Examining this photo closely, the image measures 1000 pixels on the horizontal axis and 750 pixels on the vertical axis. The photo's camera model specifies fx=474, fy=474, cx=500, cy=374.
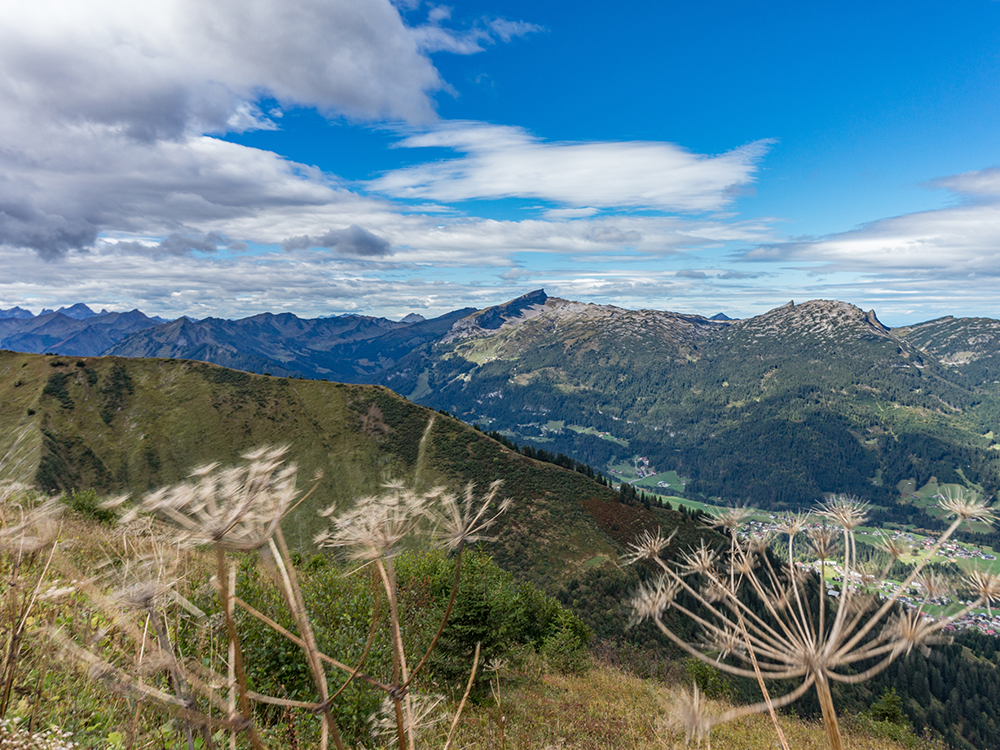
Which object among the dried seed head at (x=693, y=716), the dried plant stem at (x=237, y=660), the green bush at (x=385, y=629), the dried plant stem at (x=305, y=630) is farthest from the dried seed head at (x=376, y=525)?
the dried seed head at (x=693, y=716)

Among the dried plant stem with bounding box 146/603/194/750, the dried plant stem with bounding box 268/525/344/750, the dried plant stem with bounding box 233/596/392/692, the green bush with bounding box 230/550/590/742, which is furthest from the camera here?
the green bush with bounding box 230/550/590/742

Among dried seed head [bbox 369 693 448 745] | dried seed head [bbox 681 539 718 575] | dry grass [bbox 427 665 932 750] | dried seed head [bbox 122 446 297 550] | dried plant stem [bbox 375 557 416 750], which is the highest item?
dried seed head [bbox 122 446 297 550]

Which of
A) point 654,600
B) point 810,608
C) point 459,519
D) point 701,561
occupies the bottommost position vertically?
point 654,600

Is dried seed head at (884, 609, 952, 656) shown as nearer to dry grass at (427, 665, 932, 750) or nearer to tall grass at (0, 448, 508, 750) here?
tall grass at (0, 448, 508, 750)

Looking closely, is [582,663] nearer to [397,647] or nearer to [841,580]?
[841,580]

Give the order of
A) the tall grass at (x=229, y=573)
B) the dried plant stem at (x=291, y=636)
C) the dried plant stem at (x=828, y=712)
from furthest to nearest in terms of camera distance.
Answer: the tall grass at (x=229, y=573)
the dried plant stem at (x=828, y=712)
the dried plant stem at (x=291, y=636)

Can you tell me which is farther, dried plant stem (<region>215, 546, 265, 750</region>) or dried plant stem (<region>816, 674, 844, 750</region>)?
dried plant stem (<region>816, 674, 844, 750</region>)

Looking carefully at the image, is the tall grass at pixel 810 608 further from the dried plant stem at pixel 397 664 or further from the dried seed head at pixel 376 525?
the dried seed head at pixel 376 525

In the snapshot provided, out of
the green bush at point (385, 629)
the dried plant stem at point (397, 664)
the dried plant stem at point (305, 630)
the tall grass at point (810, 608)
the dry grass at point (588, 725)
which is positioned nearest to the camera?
the dried plant stem at point (305, 630)

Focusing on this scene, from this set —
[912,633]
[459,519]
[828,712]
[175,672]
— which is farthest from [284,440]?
[828,712]

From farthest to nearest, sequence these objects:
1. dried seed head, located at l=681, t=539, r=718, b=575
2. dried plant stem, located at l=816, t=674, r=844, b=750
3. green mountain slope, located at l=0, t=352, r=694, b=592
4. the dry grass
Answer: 1. green mountain slope, located at l=0, t=352, r=694, b=592
2. the dry grass
3. dried seed head, located at l=681, t=539, r=718, b=575
4. dried plant stem, located at l=816, t=674, r=844, b=750

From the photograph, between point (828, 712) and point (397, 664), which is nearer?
point (828, 712)

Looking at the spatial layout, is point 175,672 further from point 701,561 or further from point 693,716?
point 701,561

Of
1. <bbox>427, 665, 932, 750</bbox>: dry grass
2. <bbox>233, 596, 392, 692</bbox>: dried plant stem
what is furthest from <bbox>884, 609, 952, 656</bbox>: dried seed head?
<bbox>427, 665, 932, 750</bbox>: dry grass
